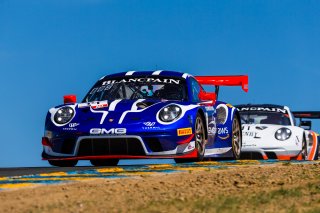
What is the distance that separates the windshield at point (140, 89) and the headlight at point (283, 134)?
12.1ft

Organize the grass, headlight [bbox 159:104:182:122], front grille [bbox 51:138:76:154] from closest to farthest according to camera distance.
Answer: the grass < headlight [bbox 159:104:182:122] < front grille [bbox 51:138:76:154]

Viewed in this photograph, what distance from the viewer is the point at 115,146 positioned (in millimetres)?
9578

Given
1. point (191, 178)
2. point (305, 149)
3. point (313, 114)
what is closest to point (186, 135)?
point (191, 178)

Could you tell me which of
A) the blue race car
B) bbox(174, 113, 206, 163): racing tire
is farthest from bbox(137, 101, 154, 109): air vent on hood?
bbox(174, 113, 206, 163): racing tire

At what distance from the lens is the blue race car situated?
31.3 feet

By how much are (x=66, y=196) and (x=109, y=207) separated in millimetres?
580

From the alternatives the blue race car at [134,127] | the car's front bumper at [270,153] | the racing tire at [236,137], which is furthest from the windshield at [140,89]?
the car's front bumper at [270,153]

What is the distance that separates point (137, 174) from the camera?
295 inches

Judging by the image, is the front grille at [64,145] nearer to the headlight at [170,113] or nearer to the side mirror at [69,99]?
the side mirror at [69,99]

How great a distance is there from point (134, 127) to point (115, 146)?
13.6 inches

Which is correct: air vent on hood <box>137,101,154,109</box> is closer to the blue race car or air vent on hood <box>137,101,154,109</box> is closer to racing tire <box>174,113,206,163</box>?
the blue race car

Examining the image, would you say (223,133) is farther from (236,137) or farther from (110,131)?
(110,131)

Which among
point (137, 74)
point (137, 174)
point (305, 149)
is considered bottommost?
point (305, 149)

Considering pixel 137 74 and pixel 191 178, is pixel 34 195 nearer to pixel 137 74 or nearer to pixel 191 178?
pixel 191 178
